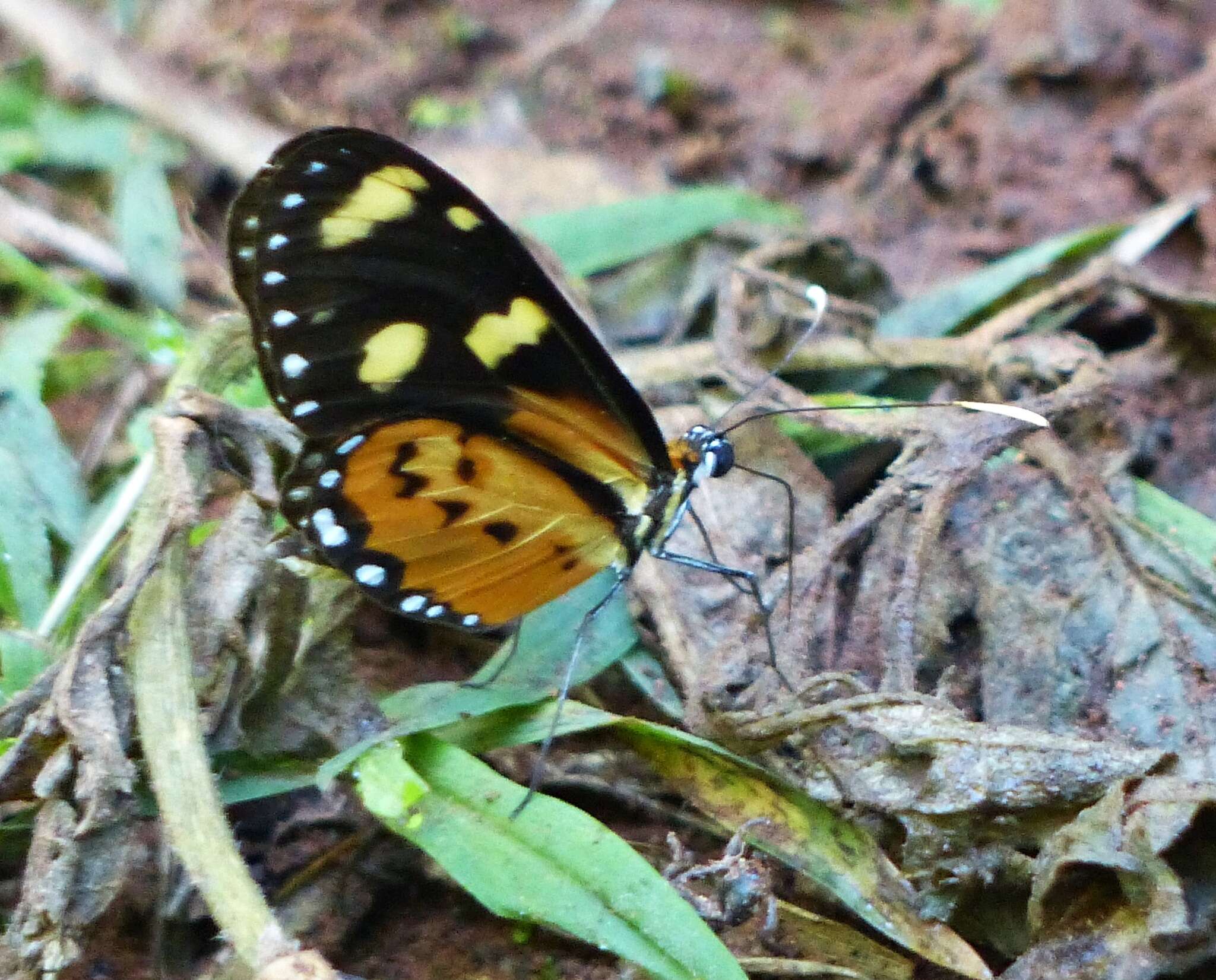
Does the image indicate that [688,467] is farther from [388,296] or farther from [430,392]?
[388,296]

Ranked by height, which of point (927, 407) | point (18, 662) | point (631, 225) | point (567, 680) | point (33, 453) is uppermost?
point (631, 225)

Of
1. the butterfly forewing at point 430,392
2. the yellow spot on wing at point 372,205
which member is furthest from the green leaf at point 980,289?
the yellow spot on wing at point 372,205

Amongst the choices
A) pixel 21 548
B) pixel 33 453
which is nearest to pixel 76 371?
pixel 33 453

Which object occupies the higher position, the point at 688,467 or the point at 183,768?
the point at 688,467

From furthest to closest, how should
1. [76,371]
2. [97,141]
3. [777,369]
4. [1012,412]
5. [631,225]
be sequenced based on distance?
[97,141]
[631,225]
[76,371]
[777,369]
[1012,412]

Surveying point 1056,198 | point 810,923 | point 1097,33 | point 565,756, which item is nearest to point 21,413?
point 565,756

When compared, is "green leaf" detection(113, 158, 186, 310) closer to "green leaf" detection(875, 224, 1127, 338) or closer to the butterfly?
the butterfly

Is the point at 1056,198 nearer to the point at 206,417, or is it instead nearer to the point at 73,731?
the point at 206,417
